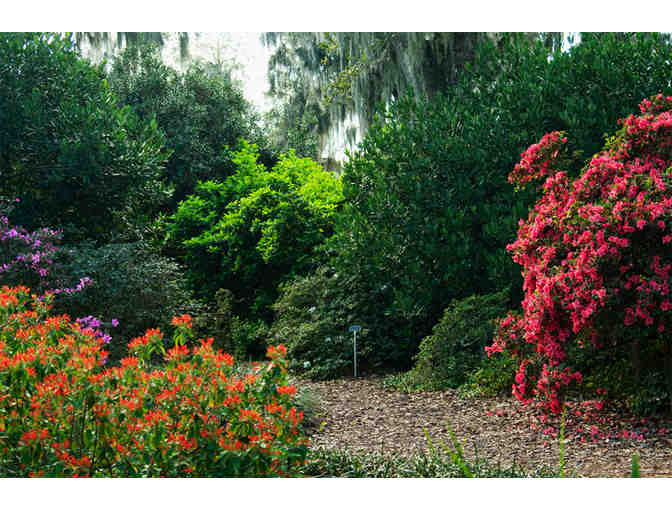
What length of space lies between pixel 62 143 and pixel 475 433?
18.0 feet

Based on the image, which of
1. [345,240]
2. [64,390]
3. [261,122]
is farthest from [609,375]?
[261,122]

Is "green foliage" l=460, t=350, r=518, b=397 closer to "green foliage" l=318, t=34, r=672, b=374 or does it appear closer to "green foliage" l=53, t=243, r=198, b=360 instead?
"green foliage" l=318, t=34, r=672, b=374

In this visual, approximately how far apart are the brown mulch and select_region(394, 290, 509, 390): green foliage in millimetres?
250

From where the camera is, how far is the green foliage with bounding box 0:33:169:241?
23.3ft

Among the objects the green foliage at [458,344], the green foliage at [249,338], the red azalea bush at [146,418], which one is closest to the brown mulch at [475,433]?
the green foliage at [458,344]

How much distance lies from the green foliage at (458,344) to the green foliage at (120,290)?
10.1ft

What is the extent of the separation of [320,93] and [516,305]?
625 centimetres

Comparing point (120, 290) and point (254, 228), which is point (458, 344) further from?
point (254, 228)

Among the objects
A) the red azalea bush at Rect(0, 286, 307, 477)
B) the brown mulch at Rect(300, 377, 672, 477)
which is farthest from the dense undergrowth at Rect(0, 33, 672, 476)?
the brown mulch at Rect(300, 377, 672, 477)

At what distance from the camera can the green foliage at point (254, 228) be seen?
29.4ft

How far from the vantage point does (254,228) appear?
9.16m

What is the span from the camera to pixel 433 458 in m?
3.82

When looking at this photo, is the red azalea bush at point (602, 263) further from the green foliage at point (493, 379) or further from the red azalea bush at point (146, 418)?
the red azalea bush at point (146, 418)
